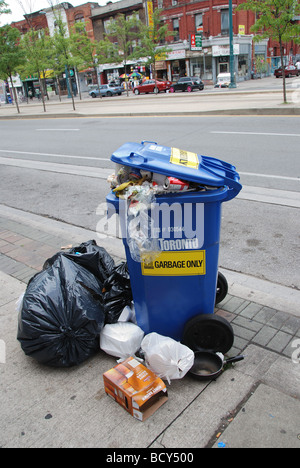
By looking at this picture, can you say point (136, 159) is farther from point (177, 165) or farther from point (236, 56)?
point (236, 56)

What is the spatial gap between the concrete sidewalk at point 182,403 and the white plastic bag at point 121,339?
0.10 m

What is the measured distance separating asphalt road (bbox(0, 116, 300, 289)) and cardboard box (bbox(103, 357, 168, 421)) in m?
1.92

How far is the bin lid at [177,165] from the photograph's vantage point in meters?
2.25

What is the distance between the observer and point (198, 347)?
2609 mm

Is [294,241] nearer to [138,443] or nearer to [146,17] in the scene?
[138,443]

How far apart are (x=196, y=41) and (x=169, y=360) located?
1714 inches

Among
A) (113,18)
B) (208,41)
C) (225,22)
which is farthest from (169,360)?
(113,18)

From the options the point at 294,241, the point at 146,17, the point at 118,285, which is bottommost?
the point at 294,241

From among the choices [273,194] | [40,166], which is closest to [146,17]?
[40,166]

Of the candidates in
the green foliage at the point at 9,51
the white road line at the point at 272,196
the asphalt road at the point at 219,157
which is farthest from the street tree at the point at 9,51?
the white road line at the point at 272,196

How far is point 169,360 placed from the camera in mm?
2379

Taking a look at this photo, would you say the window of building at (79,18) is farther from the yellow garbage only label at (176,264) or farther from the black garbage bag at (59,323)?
the yellow garbage only label at (176,264)

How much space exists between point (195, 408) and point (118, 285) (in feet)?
3.75

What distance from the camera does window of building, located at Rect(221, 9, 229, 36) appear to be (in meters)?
40.9
